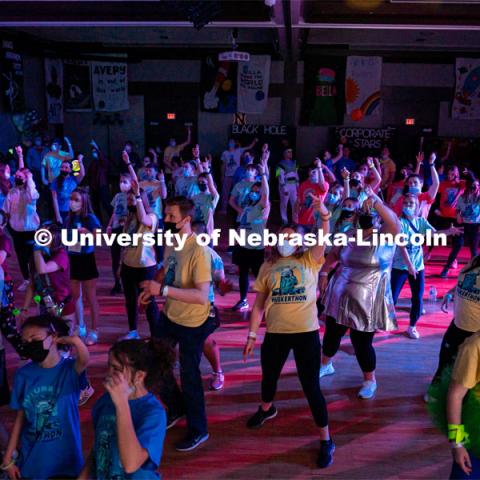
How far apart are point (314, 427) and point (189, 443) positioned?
0.89 metres

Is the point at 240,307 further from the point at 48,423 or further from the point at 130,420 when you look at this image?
the point at 130,420

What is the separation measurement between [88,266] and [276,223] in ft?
25.4

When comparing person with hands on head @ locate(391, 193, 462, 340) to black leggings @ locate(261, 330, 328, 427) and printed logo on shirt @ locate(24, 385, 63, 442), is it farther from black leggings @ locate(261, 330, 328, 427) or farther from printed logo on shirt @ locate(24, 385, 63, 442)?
printed logo on shirt @ locate(24, 385, 63, 442)

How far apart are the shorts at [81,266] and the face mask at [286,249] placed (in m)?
2.17

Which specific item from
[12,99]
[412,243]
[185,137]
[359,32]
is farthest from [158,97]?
[412,243]

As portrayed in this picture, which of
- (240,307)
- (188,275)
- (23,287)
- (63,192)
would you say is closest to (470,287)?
(188,275)

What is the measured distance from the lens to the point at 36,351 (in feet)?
7.70

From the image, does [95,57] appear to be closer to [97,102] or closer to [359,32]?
[97,102]

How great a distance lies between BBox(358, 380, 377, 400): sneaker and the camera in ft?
13.8

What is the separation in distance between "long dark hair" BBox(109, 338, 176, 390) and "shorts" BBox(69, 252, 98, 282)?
289cm

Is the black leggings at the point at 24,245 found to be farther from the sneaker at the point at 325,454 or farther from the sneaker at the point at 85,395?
the sneaker at the point at 325,454

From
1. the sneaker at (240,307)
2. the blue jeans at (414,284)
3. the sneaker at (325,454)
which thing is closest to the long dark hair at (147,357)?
the sneaker at (325,454)

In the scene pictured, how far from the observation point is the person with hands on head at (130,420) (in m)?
1.84

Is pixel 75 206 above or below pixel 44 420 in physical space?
above
